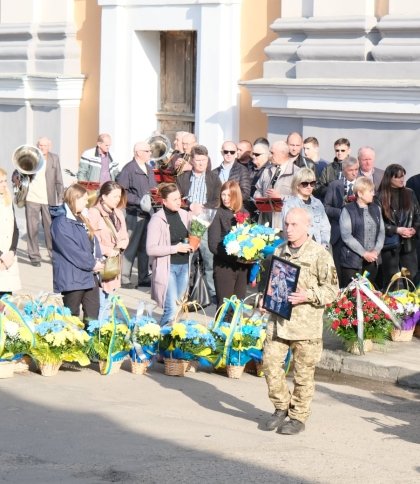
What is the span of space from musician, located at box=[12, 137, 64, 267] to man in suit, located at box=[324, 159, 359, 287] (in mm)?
4863

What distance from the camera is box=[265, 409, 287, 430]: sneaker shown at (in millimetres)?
9867

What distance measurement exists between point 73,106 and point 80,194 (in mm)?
8632

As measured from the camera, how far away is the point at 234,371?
1191 centimetres

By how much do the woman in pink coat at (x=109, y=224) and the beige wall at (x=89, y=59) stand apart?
741 centimetres

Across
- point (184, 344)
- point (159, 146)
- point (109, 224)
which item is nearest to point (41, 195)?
point (159, 146)

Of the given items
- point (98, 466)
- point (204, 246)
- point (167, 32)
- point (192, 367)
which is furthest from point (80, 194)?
point (167, 32)

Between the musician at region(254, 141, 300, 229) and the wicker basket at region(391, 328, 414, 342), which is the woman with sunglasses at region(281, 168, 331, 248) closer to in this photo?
the wicker basket at region(391, 328, 414, 342)

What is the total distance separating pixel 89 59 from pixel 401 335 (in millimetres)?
8650

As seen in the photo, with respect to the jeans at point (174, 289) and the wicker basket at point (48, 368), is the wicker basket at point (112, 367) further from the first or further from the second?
the jeans at point (174, 289)

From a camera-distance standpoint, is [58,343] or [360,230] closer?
[58,343]

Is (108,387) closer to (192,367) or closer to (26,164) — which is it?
(192,367)

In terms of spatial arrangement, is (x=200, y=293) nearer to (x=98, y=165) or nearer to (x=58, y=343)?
(x=58, y=343)

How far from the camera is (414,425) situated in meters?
10.4

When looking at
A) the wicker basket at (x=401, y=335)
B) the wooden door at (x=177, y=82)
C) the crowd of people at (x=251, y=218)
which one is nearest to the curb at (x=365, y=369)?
the wicker basket at (x=401, y=335)
